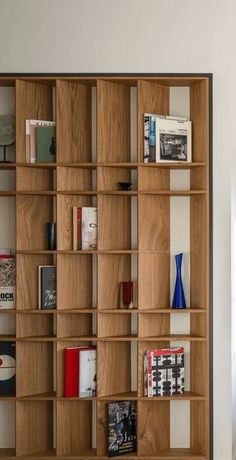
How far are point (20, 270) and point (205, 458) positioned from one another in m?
1.53

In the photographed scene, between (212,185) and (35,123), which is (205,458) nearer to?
(212,185)

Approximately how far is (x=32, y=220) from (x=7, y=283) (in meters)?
0.40

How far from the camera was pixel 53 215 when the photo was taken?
432cm

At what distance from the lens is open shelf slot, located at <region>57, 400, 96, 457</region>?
415cm

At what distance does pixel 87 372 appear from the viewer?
13.6 ft

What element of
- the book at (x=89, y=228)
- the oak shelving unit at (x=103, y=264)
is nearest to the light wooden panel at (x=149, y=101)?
the oak shelving unit at (x=103, y=264)

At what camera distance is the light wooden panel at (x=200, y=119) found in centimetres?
417

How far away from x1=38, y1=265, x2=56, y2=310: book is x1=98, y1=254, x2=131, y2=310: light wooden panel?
0.28m

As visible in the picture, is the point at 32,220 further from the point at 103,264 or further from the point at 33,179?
the point at 103,264

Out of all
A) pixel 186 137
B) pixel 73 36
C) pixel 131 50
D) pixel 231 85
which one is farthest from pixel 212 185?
pixel 73 36

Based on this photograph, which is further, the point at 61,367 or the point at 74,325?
the point at 74,325

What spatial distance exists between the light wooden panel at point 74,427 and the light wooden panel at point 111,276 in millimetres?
627

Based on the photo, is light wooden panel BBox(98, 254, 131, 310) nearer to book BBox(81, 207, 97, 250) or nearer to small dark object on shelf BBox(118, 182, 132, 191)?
book BBox(81, 207, 97, 250)

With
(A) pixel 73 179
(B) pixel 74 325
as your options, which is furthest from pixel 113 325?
(A) pixel 73 179
